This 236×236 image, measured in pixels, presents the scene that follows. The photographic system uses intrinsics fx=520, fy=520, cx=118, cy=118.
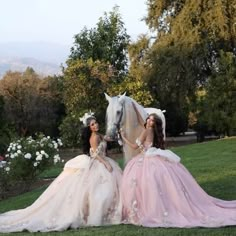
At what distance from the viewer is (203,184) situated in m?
9.98

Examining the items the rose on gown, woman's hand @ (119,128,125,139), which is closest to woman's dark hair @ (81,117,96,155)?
the rose on gown

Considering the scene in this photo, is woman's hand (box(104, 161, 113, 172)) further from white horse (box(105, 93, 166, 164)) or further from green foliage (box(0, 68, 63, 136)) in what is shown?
green foliage (box(0, 68, 63, 136))

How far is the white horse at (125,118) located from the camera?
22.6 ft

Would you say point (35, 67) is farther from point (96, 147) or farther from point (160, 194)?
point (160, 194)

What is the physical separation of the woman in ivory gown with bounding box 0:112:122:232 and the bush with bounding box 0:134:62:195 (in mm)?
4316

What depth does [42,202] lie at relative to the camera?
7285 mm

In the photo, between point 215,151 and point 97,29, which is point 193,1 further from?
point 215,151

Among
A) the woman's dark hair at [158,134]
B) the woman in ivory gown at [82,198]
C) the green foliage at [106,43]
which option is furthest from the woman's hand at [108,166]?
the green foliage at [106,43]

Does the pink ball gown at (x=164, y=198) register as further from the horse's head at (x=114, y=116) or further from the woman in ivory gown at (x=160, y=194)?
the horse's head at (x=114, y=116)

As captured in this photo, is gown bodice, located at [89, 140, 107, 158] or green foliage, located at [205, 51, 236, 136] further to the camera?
green foliage, located at [205, 51, 236, 136]

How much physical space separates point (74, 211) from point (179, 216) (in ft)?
4.63

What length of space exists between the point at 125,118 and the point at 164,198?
1.22 meters

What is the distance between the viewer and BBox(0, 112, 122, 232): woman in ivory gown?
6.80 meters

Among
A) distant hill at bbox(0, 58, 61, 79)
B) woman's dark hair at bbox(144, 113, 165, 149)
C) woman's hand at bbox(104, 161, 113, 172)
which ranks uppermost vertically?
distant hill at bbox(0, 58, 61, 79)
